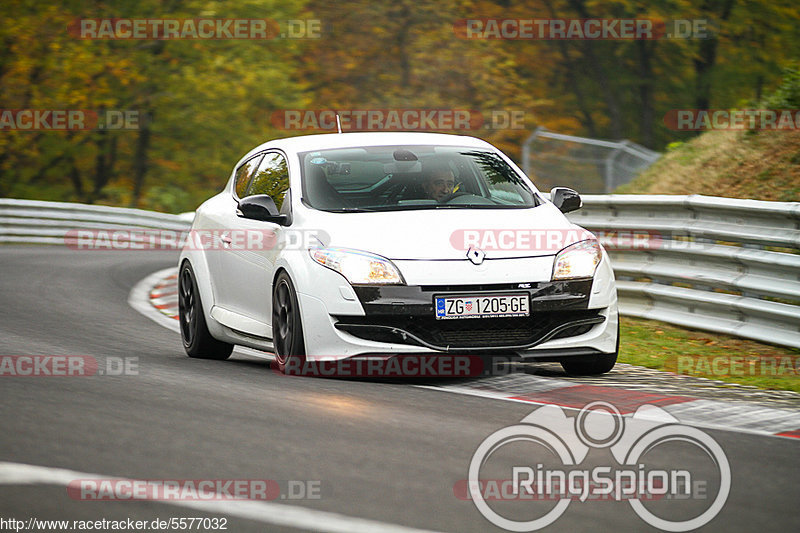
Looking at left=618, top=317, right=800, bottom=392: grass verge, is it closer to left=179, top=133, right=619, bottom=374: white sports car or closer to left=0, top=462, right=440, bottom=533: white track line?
left=179, top=133, right=619, bottom=374: white sports car

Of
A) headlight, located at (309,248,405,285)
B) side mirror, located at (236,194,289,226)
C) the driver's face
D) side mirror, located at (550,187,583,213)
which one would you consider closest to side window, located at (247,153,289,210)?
side mirror, located at (236,194,289,226)

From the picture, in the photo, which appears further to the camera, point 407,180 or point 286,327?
point 407,180

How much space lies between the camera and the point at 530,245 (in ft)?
26.9

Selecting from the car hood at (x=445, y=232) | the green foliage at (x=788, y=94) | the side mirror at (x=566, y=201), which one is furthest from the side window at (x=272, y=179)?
the green foliage at (x=788, y=94)

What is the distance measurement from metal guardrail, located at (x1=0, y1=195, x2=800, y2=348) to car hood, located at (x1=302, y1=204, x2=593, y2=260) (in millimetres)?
2396

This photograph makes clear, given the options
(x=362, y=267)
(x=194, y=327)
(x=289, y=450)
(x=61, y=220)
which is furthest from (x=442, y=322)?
(x=61, y=220)

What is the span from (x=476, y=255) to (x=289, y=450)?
2.53 meters

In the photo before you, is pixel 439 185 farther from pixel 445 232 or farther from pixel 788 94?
pixel 788 94

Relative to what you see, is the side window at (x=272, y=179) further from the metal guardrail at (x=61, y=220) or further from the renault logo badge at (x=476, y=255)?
the metal guardrail at (x=61, y=220)

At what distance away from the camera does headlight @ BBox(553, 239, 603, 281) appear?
814 cm

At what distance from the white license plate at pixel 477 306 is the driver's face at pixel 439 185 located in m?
1.28

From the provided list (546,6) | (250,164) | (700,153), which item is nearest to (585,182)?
(700,153)

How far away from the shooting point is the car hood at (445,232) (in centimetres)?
800

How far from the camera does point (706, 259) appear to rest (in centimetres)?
1130
